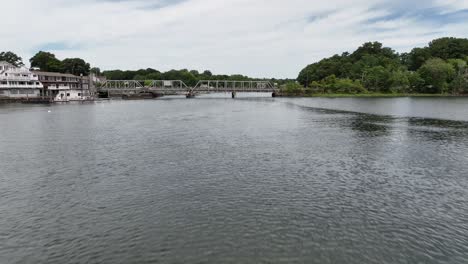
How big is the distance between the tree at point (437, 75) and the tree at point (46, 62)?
212362 mm

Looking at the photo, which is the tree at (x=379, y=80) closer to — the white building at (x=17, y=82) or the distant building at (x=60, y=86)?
the distant building at (x=60, y=86)

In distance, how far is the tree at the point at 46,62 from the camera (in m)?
193

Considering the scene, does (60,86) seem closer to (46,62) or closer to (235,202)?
(46,62)

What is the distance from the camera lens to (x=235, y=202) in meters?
22.4

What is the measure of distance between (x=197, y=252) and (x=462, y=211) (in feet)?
54.7

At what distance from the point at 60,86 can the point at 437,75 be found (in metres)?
199

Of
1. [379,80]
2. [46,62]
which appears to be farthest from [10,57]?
[379,80]

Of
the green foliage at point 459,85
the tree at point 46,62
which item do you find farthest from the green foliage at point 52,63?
the green foliage at point 459,85

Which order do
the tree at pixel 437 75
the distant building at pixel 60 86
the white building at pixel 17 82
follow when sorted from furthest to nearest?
the tree at pixel 437 75, the distant building at pixel 60 86, the white building at pixel 17 82

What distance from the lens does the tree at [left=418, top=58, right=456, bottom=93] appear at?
7215 inches

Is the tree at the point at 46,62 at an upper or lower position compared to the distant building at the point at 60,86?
upper

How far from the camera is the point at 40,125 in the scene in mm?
63938

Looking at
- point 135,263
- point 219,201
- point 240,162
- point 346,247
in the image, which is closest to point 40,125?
point 240,162

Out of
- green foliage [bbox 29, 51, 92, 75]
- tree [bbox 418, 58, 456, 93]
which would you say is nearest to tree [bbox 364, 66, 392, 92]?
tree [bbox 418, 58, 456, 93]
